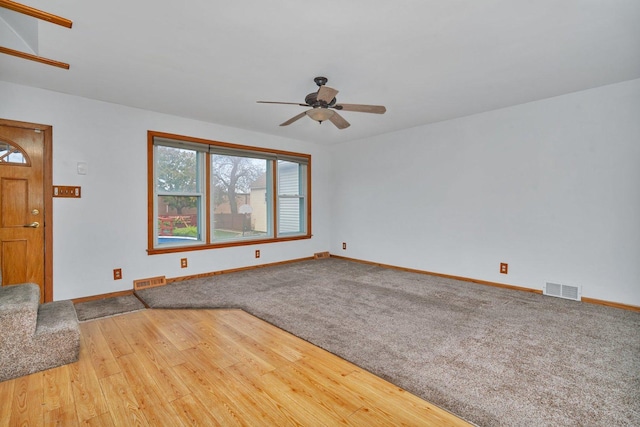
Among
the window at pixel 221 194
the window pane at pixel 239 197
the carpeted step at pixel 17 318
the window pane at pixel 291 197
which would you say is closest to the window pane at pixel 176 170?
the window at pixel 221 194

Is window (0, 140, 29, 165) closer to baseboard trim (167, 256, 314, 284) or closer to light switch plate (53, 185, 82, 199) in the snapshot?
light switch plate (53, 185, 82, 199)

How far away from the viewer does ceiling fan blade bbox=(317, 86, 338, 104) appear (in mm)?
2559

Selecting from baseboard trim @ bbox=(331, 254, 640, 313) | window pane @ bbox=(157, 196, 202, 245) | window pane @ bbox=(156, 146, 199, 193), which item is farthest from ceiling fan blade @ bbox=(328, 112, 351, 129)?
baseboard trim @ bbox=(331, 254, 640, 313)

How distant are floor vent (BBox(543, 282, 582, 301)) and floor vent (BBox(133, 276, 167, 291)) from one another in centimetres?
484

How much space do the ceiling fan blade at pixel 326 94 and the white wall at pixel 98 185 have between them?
8.20 feet

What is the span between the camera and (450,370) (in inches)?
79.8

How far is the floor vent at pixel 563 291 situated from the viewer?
3455 millimetres

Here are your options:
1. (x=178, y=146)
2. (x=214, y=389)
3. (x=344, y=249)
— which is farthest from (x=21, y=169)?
(x=344, y=249)

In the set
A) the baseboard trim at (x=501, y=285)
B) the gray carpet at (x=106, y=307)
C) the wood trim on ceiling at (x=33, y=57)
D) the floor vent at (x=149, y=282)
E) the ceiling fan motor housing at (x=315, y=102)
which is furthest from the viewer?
the floor vent at (x=149, y=282)

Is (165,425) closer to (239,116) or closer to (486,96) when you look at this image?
(239,116)

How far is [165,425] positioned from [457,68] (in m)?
3.39

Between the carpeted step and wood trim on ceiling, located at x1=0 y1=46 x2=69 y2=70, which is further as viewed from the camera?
wood trim on ceiling, located at x1=0 y1=46 x2=69 y2=70

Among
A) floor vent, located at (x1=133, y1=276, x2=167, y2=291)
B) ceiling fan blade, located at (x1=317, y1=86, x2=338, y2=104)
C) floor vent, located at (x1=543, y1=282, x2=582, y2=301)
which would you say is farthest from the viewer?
floor vent, located at (x1=133, y1=276, x2=167, y2=291)

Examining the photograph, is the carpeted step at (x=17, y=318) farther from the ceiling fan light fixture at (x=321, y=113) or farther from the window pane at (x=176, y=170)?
the ceiling fan light fixture at (x=321, y=113)
